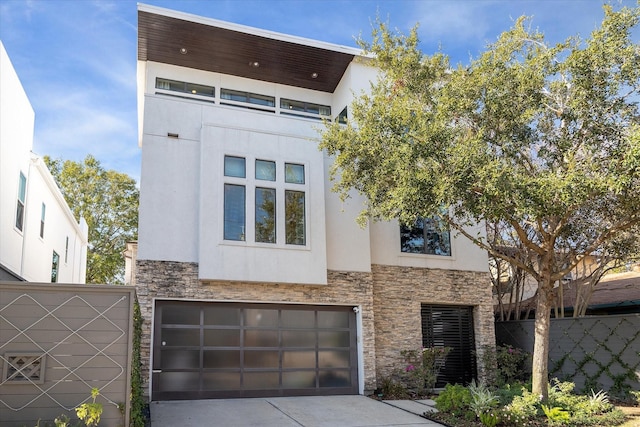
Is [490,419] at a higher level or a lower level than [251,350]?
lower

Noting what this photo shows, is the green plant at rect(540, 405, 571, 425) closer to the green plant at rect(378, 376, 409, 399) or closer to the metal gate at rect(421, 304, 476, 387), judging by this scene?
the green plant at rect(378, 376, 409, 399)

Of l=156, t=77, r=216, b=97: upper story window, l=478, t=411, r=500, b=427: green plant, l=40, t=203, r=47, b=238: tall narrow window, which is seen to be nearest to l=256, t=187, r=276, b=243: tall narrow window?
l=156, t=77, r=216, b=97: upper story window

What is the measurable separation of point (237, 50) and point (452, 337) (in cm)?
1002

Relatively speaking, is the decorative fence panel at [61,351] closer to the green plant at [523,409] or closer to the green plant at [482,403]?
the green plant at [482,403]

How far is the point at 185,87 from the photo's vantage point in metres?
15.8

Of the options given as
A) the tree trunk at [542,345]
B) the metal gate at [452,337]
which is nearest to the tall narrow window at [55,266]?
the metal gate at [452,337]

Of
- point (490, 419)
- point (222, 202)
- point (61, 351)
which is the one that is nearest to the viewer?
point (61, 351)

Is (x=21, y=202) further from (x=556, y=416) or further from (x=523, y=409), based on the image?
(x=556, y=416)

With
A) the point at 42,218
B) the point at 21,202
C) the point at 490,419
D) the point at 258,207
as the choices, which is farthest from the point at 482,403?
the point at 42,218

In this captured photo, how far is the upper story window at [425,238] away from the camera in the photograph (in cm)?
1547

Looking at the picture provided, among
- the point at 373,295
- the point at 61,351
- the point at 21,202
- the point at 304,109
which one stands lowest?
the point at 61,351

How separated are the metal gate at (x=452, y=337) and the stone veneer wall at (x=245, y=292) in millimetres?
2167

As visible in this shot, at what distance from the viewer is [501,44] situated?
38.2 ft

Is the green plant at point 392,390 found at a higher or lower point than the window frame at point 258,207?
lower
